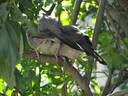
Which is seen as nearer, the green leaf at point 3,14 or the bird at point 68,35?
the green leaf at point 3,14

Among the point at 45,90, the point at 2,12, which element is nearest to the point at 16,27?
the point at 2,12

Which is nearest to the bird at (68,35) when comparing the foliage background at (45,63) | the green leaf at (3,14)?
A: the foliage background at (45,63)

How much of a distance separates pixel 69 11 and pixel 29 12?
83 cm

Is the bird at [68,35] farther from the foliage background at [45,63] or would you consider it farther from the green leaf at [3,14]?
the green leaf at [3,14]

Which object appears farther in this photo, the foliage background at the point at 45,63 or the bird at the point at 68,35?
the bird at the point at 68,35

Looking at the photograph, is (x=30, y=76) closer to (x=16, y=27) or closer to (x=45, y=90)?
(x=45, y=90)

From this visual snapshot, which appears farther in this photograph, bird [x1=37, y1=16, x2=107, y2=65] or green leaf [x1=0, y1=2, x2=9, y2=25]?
bird [x1=37, y1=16, x2=107, y2=65]

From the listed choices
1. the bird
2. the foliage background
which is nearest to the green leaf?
the foliage background

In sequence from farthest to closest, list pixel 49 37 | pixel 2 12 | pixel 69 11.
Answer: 1. pixel 69 11
2. pixel 49 37
3. pixel 2 12

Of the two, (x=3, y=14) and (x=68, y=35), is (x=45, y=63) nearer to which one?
(x=68, y=35)

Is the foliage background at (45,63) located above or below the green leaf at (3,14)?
below

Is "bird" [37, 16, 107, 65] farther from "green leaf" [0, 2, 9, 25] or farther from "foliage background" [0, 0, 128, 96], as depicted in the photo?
"green leaf" [0, 2, 9, 25]

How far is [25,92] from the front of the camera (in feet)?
6.95

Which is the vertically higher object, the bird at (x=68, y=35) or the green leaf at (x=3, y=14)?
the green leaf at (x=3, y=14)
